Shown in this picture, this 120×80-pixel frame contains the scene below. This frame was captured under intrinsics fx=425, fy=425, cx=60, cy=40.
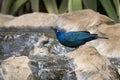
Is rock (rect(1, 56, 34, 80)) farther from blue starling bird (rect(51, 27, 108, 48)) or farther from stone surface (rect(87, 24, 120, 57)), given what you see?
stone surface (rect(87, 24, 120, 57))

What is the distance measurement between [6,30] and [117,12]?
2074mm

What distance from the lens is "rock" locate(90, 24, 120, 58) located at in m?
5.10

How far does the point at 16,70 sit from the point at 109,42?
79.0 inches

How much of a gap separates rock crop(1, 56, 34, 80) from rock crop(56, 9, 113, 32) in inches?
81.2

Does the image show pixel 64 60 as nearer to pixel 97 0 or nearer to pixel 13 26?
pixel 13 26

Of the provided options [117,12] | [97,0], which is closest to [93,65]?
[117,12]

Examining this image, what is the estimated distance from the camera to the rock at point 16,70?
3414 mm

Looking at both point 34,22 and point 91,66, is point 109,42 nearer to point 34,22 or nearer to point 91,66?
point 34,22

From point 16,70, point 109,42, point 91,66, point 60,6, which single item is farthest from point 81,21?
point 16,70

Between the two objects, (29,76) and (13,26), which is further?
(13,26)

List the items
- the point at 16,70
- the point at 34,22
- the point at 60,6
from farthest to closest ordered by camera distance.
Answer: the point at 60,6
the point at 34,22
the point at 16,70

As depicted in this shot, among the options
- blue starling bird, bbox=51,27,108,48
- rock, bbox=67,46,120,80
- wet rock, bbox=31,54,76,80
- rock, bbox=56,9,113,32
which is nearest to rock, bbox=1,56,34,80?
wet rock, bbox=31,54,76,80

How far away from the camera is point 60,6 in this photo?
7.32m

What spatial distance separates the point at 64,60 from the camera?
3.63m
